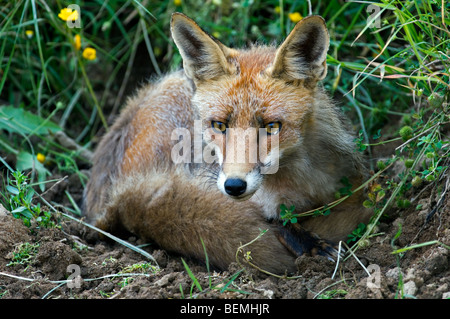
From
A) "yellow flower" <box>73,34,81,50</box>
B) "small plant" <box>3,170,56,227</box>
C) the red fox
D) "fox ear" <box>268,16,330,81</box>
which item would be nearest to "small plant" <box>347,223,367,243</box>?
the red fox

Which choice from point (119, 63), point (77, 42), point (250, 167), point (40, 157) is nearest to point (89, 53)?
point (77, 42)

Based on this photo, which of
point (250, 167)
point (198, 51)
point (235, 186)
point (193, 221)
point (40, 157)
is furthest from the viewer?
point (40, 157)

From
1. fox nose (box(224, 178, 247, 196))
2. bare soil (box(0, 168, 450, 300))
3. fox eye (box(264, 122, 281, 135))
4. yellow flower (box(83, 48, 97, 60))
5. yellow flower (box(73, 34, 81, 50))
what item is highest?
yellow flower (box(73, 34, 81, 50))

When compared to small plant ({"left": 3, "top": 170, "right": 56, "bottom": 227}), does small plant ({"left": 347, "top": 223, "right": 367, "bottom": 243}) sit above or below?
below

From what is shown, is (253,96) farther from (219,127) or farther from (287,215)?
(287,215)

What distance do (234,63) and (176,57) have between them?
7.22 ft

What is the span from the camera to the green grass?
4.85m

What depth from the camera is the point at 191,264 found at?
375 centimetres

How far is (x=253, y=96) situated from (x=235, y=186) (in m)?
0.73

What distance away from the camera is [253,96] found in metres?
3.59

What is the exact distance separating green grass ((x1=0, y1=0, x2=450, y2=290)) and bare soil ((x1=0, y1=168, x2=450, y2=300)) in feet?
1.92

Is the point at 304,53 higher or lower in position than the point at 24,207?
higher

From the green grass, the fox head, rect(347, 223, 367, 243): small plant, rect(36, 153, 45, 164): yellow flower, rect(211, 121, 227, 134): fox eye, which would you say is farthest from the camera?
rect(36, 153, 45, 164): yellow flower

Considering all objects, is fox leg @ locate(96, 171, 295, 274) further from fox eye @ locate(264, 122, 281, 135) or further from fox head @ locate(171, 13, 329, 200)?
fox eye @ locate(264, 122, 281, 135)
